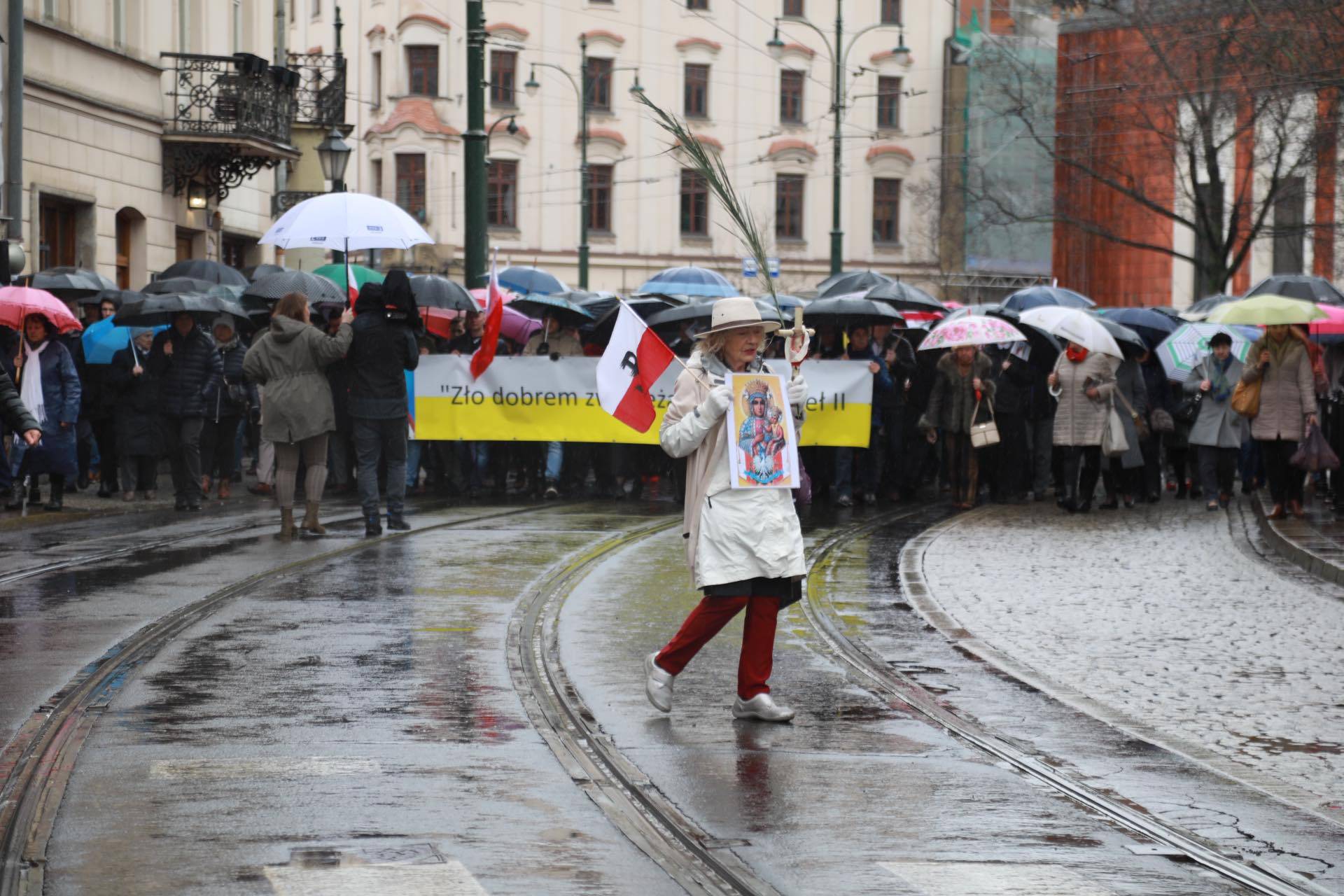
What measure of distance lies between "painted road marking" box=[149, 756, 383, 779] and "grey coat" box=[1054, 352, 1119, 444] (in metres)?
13.5

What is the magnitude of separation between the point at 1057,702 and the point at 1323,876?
10.4 feet

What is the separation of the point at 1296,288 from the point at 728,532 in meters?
14.8

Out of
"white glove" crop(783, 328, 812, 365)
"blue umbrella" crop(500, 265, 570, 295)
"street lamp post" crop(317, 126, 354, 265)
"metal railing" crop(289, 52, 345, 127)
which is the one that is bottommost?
"white glove" crop(783, 328, 812, 365)

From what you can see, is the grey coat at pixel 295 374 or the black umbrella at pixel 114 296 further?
the black umbrella at pixel 114 296

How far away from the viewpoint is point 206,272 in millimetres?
24578

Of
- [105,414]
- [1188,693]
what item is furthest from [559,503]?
[1188,693]

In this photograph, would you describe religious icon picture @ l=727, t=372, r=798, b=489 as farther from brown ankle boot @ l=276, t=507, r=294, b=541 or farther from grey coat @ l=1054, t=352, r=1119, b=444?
grey coat @ l=1054, t=352, r=1119, b=444

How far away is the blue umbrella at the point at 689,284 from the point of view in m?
26.3

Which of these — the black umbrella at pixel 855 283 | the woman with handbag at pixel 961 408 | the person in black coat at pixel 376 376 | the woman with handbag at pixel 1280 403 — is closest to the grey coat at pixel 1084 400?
the woman with handbag at pixel 961 408

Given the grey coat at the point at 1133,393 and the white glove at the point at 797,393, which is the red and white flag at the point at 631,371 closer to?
the white glove at the point at 797,393

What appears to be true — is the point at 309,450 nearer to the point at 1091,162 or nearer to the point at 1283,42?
the point at 1283,42

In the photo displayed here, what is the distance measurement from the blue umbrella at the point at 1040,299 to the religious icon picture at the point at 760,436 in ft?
55.7

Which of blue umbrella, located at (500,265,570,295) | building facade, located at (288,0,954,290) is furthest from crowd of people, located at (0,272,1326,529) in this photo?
building facade, located at (288,0,954,290)

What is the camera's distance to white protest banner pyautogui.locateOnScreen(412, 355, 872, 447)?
21.2 metres
